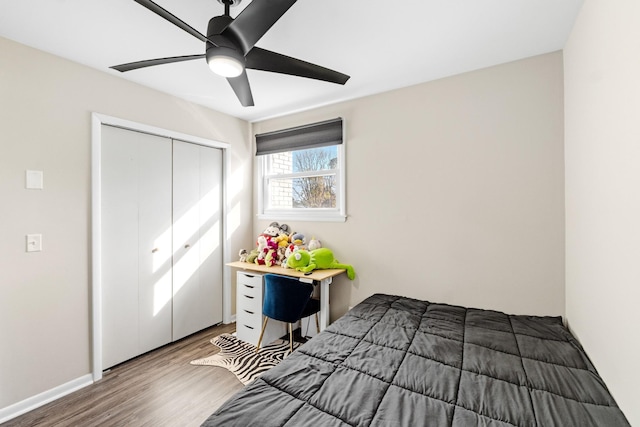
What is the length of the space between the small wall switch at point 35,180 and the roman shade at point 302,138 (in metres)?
2.00

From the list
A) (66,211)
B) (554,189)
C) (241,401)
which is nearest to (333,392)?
(241,401)

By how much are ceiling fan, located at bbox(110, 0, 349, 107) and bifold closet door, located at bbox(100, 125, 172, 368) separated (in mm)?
1113

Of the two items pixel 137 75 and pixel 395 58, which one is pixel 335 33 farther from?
pixel 137 75

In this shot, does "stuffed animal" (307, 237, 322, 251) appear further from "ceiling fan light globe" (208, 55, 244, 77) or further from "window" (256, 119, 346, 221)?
"ceiling fan light globe" (208, 55, 244, 77)

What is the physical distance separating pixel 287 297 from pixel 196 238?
1300 millimetres

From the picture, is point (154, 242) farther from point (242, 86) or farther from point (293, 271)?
point (242, 86)

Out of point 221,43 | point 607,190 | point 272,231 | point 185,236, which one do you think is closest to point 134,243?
point 185,236

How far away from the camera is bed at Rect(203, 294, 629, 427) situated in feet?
3.48

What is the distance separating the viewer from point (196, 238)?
3094 millimetres

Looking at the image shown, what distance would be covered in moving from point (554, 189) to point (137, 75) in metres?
3.35

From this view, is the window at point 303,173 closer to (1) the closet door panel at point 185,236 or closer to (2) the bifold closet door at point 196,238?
(2) the bifold closet door at point 196,238

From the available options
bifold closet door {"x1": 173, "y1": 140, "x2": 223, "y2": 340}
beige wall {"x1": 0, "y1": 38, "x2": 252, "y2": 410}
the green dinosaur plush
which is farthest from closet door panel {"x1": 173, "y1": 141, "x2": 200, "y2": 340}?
the green dinosaur plush

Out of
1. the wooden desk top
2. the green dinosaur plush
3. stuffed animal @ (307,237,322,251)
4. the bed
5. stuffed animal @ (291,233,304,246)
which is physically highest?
stuffed animal @ (291,233,304,246)

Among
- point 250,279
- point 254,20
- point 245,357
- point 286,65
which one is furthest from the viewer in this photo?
point 250,279
